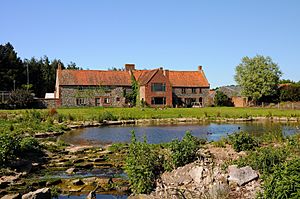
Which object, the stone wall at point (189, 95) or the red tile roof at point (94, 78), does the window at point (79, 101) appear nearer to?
the red tile roof at point (94, 78)

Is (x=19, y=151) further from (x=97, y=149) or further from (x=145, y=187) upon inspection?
(x=145, y=187)

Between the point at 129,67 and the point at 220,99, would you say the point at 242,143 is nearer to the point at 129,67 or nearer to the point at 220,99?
the point at 220,99

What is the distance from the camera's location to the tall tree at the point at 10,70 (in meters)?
67.4

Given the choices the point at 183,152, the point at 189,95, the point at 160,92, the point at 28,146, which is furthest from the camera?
the point at 189,95

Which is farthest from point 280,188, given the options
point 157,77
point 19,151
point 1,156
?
point 157,77

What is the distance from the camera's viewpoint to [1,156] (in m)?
14.2

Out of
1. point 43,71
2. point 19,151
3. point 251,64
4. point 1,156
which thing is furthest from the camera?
point 43,71

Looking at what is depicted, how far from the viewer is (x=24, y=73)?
74.3m

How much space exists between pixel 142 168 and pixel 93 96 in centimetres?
5135

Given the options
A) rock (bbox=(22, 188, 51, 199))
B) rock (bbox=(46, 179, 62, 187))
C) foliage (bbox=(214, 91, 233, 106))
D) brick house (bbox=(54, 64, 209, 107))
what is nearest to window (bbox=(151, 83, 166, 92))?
brick house (bbox=(54, 64, 209, 107))

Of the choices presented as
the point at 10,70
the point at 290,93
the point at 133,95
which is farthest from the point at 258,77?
the point at 10,70

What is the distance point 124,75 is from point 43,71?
2577cm

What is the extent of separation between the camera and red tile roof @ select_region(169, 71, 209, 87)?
6670 centimetres

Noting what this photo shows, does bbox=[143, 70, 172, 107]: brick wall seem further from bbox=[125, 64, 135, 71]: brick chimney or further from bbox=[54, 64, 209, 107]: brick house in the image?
bbox=[125, 64, 135, 71]: brick chimney
